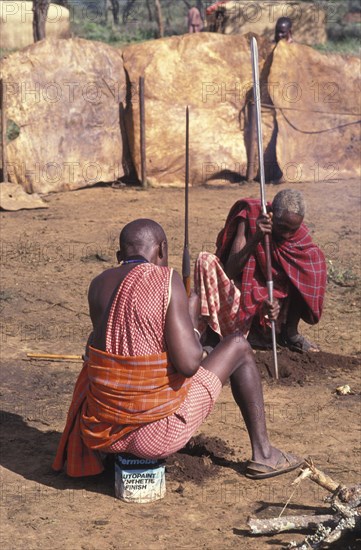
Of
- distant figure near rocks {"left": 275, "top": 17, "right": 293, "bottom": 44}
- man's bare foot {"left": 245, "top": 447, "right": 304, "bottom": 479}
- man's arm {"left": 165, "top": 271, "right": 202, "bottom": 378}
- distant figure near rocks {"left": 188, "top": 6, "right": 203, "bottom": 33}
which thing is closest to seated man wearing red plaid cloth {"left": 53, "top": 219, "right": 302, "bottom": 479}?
man's arm {"left": 165, "top": 271, "right": 202, "bottom": 378}

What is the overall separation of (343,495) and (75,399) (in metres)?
1.32

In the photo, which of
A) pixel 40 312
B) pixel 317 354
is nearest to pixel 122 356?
pixel 317 354

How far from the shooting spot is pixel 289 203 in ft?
20.0

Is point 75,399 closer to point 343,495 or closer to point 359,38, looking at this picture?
point 343,495

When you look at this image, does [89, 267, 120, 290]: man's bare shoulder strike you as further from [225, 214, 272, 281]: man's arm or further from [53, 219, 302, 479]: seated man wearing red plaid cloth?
[225, 214, 272, 281]: man's arm

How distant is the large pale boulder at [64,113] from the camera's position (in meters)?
11.5

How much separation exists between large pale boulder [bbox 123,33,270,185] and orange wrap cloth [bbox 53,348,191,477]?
8295mm

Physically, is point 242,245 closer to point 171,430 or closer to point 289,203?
point 289,203

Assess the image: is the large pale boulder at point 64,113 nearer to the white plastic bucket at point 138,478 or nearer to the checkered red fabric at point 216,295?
the checkered red fabric at point 216,295

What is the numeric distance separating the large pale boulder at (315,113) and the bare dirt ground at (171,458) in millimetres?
2782

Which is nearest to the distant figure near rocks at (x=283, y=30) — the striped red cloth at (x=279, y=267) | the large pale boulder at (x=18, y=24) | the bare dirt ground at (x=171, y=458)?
the bare dirt ground at (x=171, y=458)

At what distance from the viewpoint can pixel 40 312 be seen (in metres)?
7.36

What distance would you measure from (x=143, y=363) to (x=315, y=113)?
942 cm

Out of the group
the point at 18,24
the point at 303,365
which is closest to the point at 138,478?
the point at 303,365
